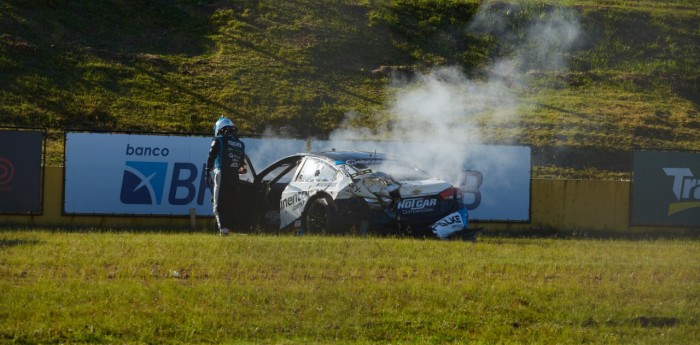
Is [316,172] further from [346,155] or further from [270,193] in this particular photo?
[270,193]

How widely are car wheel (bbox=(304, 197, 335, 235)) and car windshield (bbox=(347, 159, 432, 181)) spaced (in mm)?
714

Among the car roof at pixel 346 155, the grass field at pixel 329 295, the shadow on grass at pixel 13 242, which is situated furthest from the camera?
the car roof at pixel 346 155

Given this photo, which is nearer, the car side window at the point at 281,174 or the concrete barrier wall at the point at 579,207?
the car side window at the point at 281,174

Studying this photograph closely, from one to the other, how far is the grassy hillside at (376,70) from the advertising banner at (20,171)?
10.3 meters

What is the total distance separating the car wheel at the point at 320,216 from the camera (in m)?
14.8

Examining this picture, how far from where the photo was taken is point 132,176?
18797mm

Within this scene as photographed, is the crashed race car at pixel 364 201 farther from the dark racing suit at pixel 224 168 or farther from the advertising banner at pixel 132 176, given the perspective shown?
the advertising banner at pixel 132 176

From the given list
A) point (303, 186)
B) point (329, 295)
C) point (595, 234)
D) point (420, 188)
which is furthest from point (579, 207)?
point (329, 295)

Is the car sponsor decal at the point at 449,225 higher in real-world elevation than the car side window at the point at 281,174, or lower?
lower

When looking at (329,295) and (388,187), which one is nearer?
(329,295)

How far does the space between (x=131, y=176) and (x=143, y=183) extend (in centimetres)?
27

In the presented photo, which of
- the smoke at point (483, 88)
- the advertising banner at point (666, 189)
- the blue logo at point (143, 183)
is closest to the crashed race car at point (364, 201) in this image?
the blue logo at point (143, 183)

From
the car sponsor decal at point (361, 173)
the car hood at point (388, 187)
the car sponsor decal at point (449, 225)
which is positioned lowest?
the car sponsor decal at point (449, 225)

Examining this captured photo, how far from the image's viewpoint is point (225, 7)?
4169 cm
